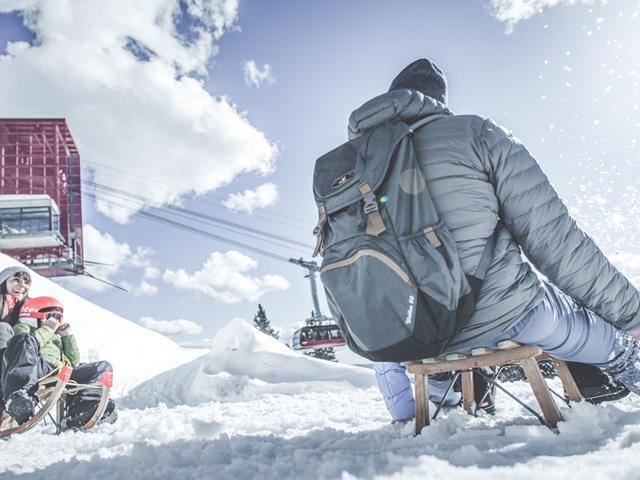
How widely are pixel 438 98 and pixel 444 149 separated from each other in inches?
26.3

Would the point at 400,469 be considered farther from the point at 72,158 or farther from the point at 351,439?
the point at 72,158

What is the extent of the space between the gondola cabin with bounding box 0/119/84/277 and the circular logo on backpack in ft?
109

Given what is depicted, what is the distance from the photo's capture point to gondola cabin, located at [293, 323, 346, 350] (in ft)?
56.9

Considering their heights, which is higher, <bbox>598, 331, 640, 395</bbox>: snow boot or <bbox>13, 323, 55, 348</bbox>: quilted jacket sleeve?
<bbox>13, 323, 55, 348</bbox>: quilted jacket sleeve

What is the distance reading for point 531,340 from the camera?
5.32ft

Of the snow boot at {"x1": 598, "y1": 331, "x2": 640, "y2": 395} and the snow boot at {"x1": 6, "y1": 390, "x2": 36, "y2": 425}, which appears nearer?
the snow boot at {"x1": 598, "y1": 331, "x2": 640, "y2": 395}

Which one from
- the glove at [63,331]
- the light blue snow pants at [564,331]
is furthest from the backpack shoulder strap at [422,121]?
the glove at [63,331]

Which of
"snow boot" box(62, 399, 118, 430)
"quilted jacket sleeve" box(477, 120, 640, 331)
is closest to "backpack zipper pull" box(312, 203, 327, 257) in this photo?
"quilted jacket sleeve" box(477, 120, 640, 331)

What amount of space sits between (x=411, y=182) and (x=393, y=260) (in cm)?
33

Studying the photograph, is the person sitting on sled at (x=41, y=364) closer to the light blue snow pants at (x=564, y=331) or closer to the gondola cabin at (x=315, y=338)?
the light blue snow pants at (x=564, y=331)

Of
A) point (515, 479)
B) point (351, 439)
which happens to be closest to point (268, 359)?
point (351, 439)

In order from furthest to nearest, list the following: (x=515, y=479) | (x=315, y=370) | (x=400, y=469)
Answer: (x=315, y=370), (x=400, y=469), (x=515, y=479)

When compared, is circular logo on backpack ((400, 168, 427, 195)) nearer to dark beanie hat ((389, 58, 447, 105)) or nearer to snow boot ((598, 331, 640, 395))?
dark beanie hat ((389, 58, 447, 105))

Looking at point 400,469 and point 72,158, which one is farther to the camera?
point 72,158
